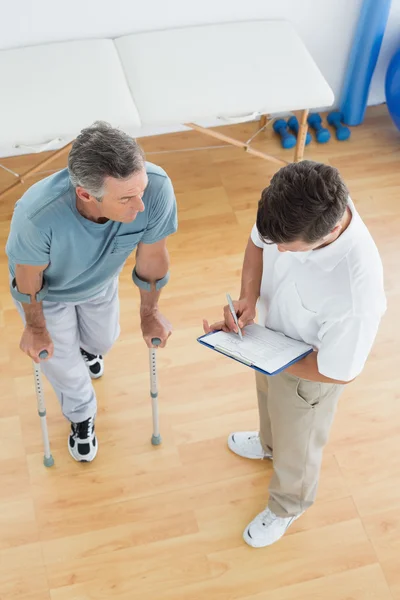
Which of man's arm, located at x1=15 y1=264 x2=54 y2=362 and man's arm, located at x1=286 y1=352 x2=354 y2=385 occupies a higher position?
man's arm, located at x1=286 y1=352 x2=354 y2=385

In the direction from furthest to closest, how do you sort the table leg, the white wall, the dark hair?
the table leg < the white wall < the dark hair

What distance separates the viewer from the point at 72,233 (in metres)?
1.93

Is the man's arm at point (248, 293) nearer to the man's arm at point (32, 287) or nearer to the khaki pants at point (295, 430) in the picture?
the khaki pants at point (295, 430)

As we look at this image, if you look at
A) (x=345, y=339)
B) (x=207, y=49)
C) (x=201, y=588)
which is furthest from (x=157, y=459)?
(x=207, y=49)

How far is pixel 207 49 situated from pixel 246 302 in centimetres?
147

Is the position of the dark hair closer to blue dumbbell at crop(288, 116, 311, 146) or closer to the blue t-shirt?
the blue t-shirt

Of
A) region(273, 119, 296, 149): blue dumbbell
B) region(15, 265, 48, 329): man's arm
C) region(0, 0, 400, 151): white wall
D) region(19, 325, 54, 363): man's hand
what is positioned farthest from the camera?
region(273, 119, 296, 149): blue dumbbell

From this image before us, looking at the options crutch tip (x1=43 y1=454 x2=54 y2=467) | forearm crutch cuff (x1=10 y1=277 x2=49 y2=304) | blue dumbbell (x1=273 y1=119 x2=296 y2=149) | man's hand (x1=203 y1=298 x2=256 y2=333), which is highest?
man's hand (x1=203 y1=298 x2=256 y2=333)

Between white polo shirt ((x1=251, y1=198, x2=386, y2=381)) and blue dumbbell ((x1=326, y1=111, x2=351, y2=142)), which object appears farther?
blue dumbbell ((x1=326, y1=111, x2=351, y2=142))

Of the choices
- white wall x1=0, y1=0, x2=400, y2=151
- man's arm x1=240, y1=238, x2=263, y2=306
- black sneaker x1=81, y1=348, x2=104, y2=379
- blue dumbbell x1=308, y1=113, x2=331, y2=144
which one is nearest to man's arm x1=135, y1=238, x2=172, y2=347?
man's arm x1=240, y1=238, x2=263, y2=306

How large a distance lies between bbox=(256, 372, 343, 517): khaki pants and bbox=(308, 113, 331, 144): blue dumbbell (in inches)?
67.5

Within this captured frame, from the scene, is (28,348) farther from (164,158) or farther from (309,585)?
(164,158)

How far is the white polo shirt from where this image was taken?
1.67 m

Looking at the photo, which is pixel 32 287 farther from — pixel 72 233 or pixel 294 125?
pixel 294 125
